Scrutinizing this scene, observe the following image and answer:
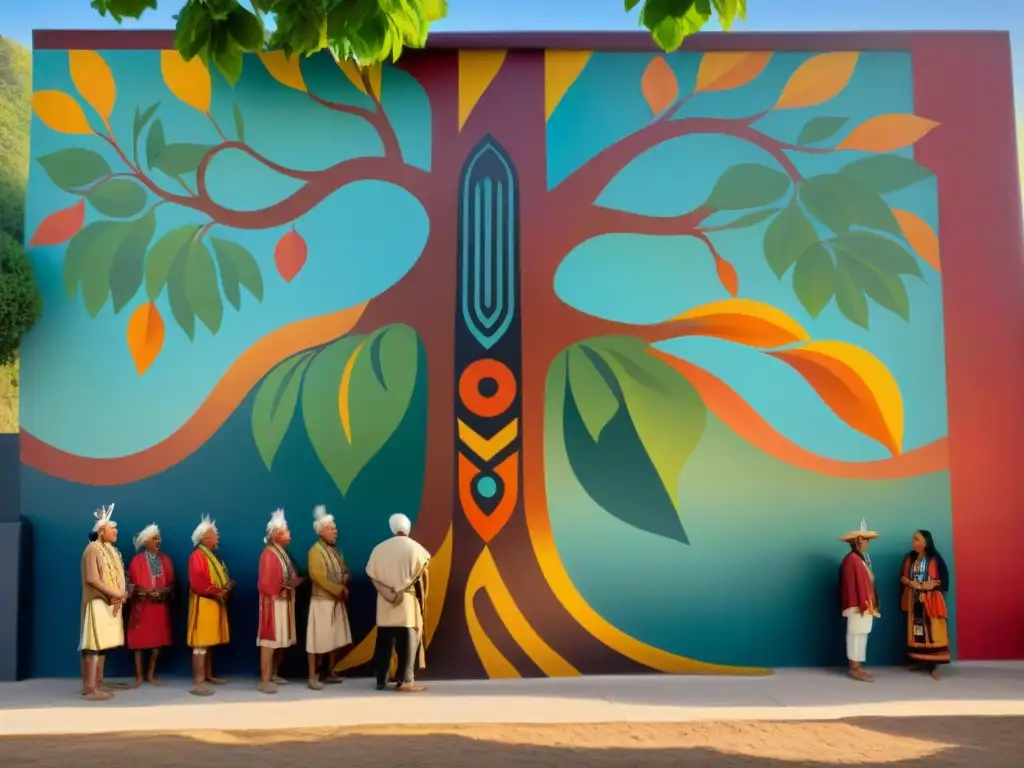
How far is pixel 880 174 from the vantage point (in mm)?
10289

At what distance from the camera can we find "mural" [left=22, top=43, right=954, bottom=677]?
9.73 m

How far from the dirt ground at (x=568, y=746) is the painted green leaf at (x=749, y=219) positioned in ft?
15.2

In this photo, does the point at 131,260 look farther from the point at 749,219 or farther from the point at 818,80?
the point at 818,80

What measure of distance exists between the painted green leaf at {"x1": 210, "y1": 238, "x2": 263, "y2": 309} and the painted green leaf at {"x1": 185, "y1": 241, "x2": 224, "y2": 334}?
0.08 m

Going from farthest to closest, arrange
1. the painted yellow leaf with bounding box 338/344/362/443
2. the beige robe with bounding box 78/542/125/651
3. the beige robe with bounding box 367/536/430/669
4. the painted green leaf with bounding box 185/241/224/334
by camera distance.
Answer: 1. the painted green leaf with bounding box 185/241/224/334
2. the painted yellow leaf with bounding box 338/344/362/443
3. the beige robe with bounding box 367/536/430/669
4. the beige robe with bounding box 78/542/125/651

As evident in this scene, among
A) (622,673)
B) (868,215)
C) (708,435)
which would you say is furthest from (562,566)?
(868,215)

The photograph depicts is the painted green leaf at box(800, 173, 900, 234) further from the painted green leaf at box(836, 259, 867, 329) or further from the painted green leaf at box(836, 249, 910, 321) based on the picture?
the painted green leaf at box(836, 259, 867, 329)

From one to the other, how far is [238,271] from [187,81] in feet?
6.10

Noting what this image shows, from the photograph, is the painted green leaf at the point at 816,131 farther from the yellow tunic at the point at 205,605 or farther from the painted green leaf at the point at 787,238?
the yellow tunic at the point at 205,605

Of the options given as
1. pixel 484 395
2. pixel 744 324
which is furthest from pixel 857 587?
pixel 484 395

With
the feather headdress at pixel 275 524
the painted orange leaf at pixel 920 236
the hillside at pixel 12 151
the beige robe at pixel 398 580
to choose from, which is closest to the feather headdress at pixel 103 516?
the feather headdress at pixel 275 524

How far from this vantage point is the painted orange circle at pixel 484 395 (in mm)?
9852

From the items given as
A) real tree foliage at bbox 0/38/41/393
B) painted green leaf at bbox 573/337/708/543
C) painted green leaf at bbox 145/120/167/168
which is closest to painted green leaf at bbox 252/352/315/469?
real tree foliage at bbox 0/38/41/393

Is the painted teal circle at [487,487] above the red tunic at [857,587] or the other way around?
above
